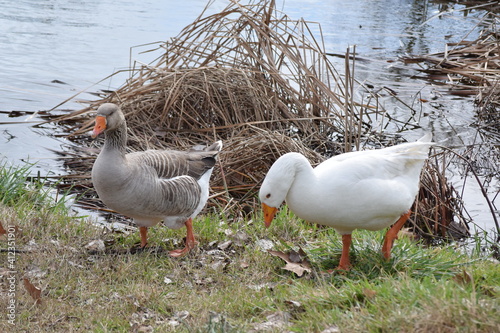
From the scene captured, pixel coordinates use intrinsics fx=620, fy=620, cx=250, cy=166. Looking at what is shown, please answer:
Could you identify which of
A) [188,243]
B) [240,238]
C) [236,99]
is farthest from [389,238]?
[236,99]

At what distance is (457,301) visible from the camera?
313cm

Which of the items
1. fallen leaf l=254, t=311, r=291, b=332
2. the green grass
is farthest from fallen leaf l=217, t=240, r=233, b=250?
fallen leaf l=254, t=311, r=291, b=332

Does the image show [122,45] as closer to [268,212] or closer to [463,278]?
[268,212]

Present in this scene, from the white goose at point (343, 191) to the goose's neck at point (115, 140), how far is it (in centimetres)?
137

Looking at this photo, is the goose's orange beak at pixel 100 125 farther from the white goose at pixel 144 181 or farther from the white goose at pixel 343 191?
the white goose at pixel 343 191

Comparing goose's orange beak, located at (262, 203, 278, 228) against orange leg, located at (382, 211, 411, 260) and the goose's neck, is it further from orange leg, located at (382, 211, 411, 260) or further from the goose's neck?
the goose's neck

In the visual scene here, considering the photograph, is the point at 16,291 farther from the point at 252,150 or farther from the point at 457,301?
the point at 252,150

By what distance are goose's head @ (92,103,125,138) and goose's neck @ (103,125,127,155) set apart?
42mm

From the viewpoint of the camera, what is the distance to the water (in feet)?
31.3

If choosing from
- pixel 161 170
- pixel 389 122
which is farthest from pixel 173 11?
pixel 161 170

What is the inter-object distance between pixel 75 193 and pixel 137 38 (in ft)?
22.8

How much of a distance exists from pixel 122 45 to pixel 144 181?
29.0 ft

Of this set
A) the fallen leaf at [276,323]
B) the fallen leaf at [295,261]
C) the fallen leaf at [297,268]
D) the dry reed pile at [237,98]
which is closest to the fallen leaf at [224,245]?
the fallen leaf at [295,261]

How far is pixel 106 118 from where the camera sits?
5.06m
